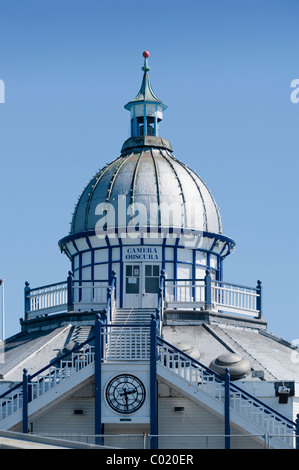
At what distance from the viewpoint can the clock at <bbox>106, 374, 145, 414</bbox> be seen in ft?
131

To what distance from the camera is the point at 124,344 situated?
41.1m

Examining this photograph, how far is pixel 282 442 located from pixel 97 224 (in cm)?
1559

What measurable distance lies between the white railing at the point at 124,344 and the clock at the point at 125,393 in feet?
2.34

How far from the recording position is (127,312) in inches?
1813

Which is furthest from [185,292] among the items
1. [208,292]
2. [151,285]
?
[151,285]

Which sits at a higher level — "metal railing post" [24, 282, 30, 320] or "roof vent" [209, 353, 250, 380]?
"metal railing post" [24, 282, 30, 320]

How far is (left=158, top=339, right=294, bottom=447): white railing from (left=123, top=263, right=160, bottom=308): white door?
297 inches

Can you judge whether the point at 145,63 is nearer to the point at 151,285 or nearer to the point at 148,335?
the point at 151,285

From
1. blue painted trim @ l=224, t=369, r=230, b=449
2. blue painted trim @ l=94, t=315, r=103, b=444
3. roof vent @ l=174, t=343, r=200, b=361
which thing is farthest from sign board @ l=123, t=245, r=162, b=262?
blue painted trim @ l=224, t=369, r=230, b=449

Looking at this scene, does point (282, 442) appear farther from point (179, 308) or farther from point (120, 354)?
point (179, 308)

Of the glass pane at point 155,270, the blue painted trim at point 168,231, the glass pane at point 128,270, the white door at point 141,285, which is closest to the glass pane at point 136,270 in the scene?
the white door at point 141,285

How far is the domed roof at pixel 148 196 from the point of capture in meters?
50.5

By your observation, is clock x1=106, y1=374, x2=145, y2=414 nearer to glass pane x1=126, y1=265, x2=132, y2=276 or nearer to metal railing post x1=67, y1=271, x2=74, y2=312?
metal railing post x1=67, y1=271, x2=74, y2=312
